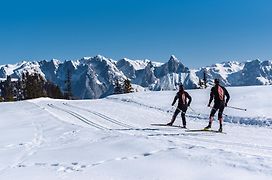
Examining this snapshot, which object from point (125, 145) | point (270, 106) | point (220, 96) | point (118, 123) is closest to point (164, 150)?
point (125, 145)

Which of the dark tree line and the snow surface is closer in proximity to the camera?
the snow surface

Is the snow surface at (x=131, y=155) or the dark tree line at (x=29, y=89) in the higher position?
the dark tree line at (x=29, y=89)

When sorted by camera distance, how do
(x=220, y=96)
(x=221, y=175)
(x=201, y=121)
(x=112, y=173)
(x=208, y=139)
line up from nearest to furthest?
(x=221, y=175) < (x=112, y=173) < (x=208, y=139) < (x=220, y=96) < (x=201, y=121)

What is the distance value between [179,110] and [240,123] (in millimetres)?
4740

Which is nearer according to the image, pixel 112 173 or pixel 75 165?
pixel 112 173

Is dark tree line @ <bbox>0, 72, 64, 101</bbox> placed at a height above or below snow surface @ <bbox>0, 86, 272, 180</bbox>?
above

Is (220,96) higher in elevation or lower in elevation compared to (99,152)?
higher

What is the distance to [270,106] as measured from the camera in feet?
92.8

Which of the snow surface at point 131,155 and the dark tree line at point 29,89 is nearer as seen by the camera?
the snow surface at point 131,155

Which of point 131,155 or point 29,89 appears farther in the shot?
point 29,89

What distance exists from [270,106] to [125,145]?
18.0 meters

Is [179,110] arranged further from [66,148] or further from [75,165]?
[75,165]

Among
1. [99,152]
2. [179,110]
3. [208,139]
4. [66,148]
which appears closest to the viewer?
[99,152]

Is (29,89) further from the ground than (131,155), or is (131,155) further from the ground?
(29,89)
